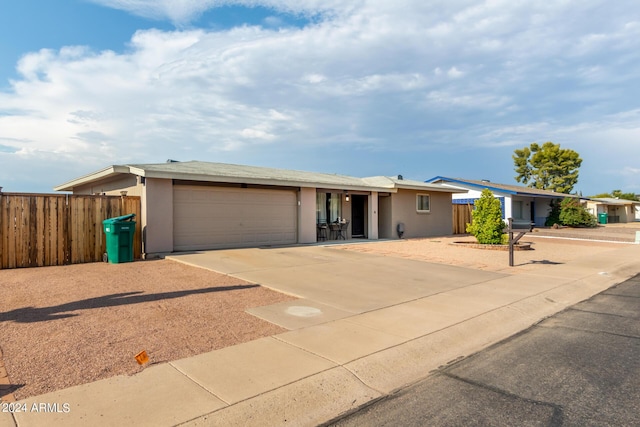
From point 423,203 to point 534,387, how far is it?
20.0 m

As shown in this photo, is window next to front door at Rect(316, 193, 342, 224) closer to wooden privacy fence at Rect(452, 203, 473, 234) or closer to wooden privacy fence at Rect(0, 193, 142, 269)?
wooden privacy fence at Rect(0, 193, 142, 269)

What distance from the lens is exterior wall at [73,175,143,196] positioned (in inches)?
557

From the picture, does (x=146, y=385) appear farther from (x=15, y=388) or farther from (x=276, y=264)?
(x=276, y=264)

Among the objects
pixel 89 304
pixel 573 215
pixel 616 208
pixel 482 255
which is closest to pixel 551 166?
pixel 616 208

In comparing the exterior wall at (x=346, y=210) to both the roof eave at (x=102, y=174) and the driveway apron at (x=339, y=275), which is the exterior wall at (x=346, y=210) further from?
the roof eave at (x=102, y=174)

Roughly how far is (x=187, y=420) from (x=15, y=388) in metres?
1.83

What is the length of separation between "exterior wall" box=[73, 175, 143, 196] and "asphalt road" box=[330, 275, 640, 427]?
38.8 ft

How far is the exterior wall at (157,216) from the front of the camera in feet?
41.7

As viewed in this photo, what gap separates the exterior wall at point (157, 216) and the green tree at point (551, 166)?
57.1 metres

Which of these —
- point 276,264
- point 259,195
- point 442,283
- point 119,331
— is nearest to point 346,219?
point 259,195

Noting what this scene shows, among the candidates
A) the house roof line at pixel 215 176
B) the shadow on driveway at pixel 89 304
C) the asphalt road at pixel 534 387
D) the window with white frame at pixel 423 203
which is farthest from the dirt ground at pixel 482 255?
the shadow on driveway at pixel 89 304

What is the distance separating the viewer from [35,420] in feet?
10.5

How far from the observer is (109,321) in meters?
5.87

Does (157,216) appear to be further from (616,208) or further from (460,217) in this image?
(616,208)
